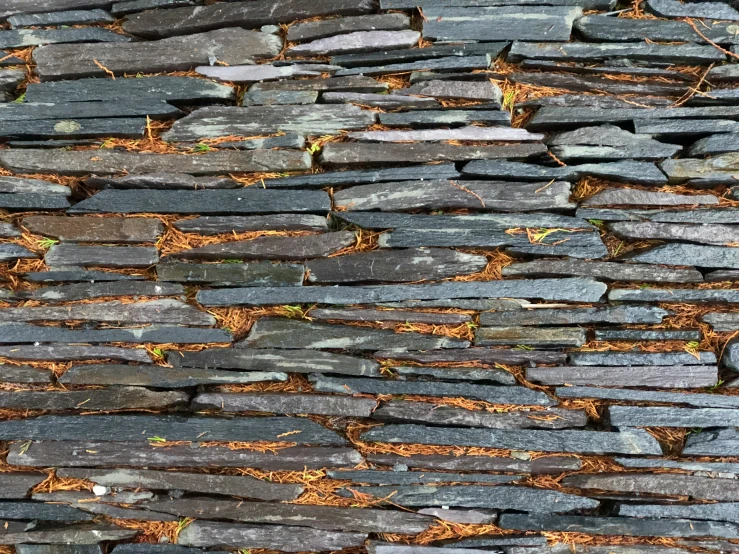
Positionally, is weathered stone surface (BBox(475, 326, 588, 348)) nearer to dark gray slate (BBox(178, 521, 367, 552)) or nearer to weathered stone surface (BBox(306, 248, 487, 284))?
weathered stone surface (BBox(306, 248, 487, 284))

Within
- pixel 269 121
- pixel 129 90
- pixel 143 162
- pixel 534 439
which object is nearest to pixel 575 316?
pixel 534 439

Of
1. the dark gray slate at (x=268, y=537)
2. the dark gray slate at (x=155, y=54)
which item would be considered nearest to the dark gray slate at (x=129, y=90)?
the dark gray slate at (x=155, y=54)

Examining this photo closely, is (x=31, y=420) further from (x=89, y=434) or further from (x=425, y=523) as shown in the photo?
(x=425, y=523)

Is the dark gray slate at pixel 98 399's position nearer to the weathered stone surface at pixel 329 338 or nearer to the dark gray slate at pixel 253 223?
the weathered stone surface at pixel 329 338

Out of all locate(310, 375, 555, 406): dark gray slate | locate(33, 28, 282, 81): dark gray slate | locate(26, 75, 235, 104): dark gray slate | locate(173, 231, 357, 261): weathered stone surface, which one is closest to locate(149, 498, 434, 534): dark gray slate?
locate(310, 375, 555, 406): dark gray slate

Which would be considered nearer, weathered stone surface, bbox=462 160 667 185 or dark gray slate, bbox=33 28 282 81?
weathered stone surface, bbox=462 160 667 185

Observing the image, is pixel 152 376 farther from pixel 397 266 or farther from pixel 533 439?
pixel 533 439
